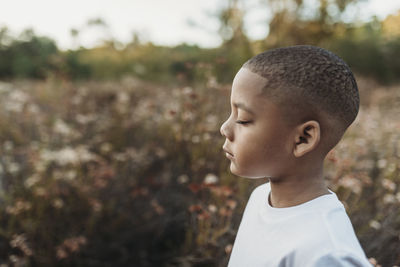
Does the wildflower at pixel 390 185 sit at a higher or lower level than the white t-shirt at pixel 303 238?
lower

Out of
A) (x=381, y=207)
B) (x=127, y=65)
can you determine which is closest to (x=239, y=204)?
(x=381, y=207)

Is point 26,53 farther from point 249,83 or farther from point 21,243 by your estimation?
point 249,83

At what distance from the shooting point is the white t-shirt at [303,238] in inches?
27.8

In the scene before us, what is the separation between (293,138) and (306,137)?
3cm

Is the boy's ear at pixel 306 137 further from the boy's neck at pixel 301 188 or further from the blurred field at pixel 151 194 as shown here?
the blurred field at pixel 151 194

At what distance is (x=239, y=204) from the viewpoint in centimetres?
234

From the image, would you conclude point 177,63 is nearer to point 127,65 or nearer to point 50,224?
point 127,65

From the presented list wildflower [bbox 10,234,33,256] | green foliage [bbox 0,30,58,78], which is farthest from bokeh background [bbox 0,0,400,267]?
green foliage [bbox 0,30,58,78]

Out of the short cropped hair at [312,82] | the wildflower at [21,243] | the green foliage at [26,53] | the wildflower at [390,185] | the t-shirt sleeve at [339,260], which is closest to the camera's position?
the t-shirt sleeve at [339,260]

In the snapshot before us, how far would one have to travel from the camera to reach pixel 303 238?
755 mm

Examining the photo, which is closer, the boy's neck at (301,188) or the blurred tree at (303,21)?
the boy's neck at (301,188)

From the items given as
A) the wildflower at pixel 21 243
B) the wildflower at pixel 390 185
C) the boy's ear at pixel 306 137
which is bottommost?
the wildflower at pixel 21 243

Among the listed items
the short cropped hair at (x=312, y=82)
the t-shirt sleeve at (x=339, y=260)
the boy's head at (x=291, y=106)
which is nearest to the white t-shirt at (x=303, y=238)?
the t-shirt sleeve at (x=339, y=260)

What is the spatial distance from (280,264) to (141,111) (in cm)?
333
